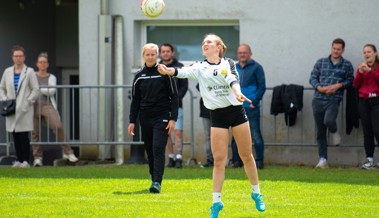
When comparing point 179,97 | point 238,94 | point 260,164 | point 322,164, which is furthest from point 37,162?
point 238,94

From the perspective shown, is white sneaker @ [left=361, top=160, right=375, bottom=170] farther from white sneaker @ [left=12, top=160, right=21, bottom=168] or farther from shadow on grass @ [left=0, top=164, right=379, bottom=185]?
white sneaker @ [left=12, top=160, right=21, bottom=168]

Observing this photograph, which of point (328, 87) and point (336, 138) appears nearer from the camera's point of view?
point (328, 87)

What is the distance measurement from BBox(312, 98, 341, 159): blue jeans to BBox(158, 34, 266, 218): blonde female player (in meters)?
6.30

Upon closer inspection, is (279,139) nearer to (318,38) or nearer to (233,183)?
(318,38)

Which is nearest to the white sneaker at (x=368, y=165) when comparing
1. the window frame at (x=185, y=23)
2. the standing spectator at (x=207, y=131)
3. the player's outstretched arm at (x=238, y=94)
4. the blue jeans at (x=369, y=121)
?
the blue jeans at (x=369, y=121)

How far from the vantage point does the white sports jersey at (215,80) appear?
11289 mm

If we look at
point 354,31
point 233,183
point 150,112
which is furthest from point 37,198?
point 354,31

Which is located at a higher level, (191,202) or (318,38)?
(318,38)

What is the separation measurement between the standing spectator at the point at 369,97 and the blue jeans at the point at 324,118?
1.51 ft

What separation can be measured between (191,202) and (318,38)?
277 inches

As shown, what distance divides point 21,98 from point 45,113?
84 cm

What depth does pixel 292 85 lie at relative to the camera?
18156 millimetres

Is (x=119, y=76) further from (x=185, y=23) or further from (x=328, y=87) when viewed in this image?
(x=328, y=87)

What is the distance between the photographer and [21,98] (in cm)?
1845
